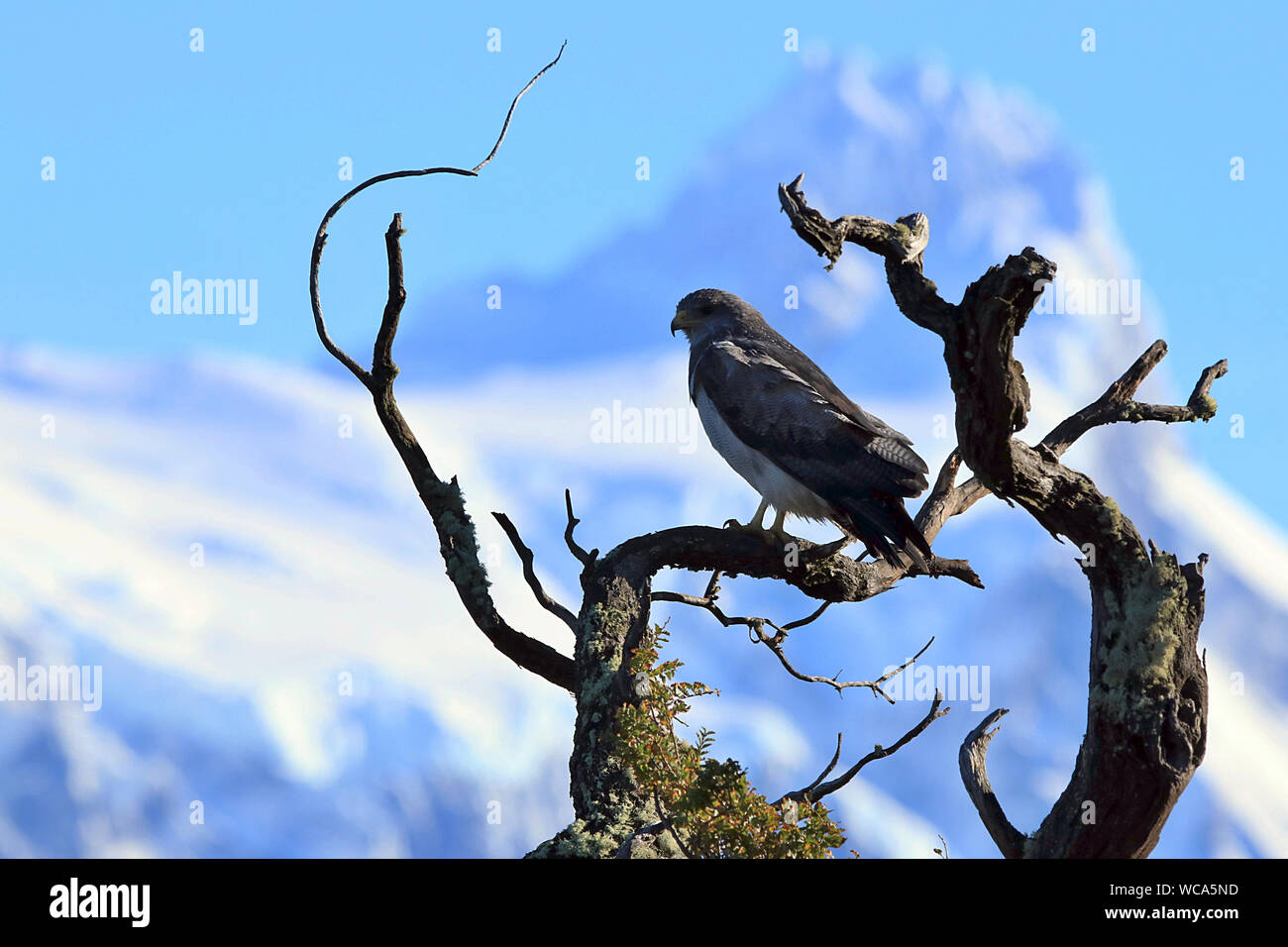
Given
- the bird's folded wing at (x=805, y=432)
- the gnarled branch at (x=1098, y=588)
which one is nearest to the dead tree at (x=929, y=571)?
the gnarled branch at (x=1098, y=588)

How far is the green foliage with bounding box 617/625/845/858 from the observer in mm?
5965

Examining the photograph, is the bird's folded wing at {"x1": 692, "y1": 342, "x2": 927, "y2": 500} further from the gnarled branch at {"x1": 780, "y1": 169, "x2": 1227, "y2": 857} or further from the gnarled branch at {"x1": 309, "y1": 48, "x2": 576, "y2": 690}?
the gnarled branch at {"x1": 309, "y1": 48, "x2": 576, "y2": 690}

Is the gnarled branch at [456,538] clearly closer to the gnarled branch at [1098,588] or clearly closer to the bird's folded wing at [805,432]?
the bird's folded wing at [805,432]

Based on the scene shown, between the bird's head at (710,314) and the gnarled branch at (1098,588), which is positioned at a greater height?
the bird's head at (710,314)

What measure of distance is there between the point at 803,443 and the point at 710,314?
1.70 m

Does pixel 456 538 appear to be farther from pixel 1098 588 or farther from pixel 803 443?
pixel 1098 588

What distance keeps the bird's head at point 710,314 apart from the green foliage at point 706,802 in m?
3.12

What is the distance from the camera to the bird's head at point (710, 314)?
8628mm

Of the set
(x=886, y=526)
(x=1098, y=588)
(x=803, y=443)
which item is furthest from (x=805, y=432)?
(x=1098, y=588)

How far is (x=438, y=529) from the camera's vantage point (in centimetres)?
862

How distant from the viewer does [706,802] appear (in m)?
6.00

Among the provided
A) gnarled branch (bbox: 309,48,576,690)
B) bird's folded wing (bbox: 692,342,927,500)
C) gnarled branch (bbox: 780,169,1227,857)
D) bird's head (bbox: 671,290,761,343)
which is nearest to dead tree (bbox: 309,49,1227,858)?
gnarled branch (bbox: 780,169,1227,857)
